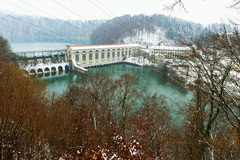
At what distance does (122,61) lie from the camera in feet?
82.6

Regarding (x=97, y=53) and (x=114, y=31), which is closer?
(x=97, y=53)

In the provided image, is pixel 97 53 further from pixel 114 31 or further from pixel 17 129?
pixel 114 31

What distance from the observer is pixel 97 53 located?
22562mm

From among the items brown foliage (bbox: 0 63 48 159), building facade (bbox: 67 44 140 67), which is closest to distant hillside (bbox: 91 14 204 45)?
building facade (bbox: 67 44 140 67)

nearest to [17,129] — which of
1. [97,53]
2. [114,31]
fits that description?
[97,53]

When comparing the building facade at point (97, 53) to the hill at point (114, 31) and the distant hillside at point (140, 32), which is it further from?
the distant hillside at point (140, 32)

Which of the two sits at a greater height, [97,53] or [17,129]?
[97,53]

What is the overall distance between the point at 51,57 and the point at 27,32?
46844 mm

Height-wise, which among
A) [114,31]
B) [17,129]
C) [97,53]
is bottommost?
[17,129]

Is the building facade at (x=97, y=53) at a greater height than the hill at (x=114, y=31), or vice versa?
the hill at (x=114, y=31)

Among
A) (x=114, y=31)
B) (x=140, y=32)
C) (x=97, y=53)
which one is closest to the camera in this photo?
(x=97, y=53)

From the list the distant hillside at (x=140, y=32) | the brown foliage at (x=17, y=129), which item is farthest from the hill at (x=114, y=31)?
the brown foliage at (x=17, y=129)

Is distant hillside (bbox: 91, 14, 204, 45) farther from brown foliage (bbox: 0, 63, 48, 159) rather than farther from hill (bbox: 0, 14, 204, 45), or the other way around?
brown foliage (bbox: 0, 63, 48, 159)

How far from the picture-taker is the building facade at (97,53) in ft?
67.0
